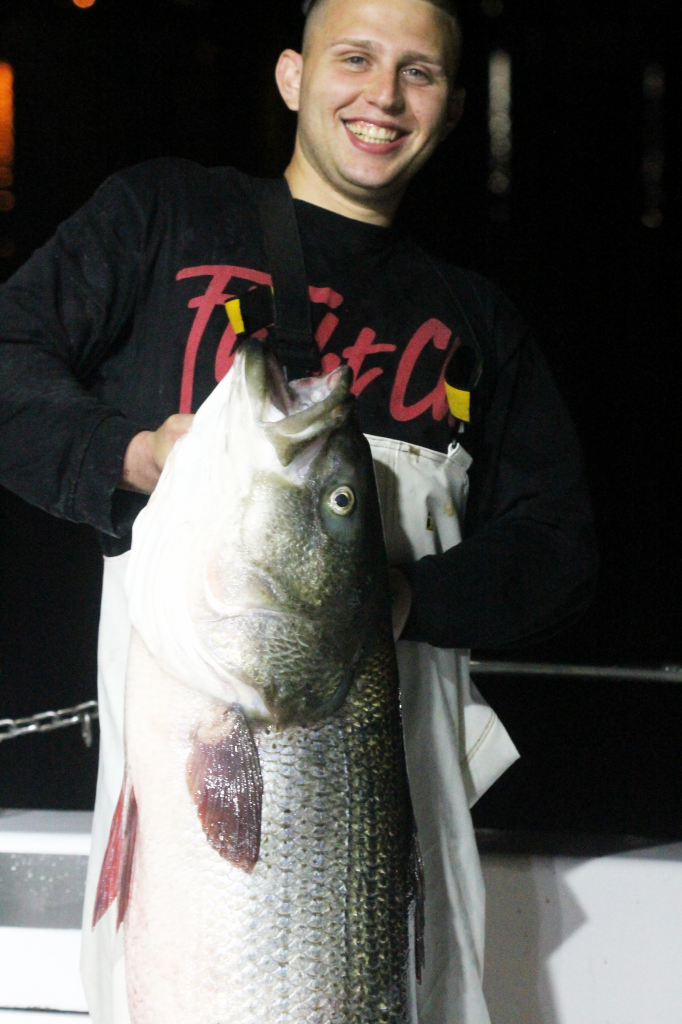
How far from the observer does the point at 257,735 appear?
121cm

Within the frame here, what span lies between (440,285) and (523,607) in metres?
0.66

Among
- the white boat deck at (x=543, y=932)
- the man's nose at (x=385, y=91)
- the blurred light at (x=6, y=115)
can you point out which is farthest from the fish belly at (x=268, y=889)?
the blurred light at (x=6, y=115)

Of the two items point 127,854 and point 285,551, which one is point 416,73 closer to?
point 285,551

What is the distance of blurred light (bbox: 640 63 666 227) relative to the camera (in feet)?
16.6

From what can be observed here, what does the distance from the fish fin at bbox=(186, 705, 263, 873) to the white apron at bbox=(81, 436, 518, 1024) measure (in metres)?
0.45

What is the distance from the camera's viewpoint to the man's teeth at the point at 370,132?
177cm

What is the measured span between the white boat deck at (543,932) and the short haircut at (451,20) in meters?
1.61

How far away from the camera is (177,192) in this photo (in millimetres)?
1730

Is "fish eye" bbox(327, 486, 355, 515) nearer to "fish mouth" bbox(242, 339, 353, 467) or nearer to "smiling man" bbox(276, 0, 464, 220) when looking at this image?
"fish mouth" bbox(242, 339, 353, 467)

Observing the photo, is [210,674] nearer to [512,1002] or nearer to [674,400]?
[512,1002]

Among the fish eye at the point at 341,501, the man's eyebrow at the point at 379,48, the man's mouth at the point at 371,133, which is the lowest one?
the fish eye at the point at 341,501

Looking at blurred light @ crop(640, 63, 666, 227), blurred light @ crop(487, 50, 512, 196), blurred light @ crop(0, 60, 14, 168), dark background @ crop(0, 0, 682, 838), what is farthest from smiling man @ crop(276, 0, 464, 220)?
blurred light @ crop(0, 60, 14, 168)

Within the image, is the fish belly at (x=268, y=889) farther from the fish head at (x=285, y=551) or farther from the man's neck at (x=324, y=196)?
the man's neck at (x=324, y=196)

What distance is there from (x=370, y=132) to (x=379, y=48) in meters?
0.15
